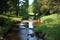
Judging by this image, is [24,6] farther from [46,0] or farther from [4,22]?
[4,22]

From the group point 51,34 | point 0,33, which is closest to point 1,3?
point 0,33

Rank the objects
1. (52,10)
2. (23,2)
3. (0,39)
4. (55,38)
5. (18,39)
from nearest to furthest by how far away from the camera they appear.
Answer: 1. (55,38)
2. (0,39)
3. (18,39)
4. (52,10)
5. (23,2)

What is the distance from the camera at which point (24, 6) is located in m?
43.7

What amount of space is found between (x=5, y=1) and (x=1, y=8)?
870mm

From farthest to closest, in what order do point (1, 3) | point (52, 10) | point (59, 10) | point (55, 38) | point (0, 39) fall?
→ point (52, 10) < point (59, 10) < point (1, 3) < point (0, 39) < point (55, 38)

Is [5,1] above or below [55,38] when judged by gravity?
above

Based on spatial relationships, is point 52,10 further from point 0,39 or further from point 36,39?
point 0,39

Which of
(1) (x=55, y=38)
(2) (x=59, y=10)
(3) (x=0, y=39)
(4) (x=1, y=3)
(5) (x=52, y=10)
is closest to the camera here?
(1) (x=55, y=38)

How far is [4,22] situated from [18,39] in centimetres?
552

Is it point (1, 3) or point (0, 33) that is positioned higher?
point (1, 3)

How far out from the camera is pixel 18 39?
14.9m

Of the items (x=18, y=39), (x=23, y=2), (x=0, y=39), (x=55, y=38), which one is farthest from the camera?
(x=23, y=2)

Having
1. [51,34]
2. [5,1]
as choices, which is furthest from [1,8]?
[51,34]

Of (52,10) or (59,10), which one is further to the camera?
(52,10)
